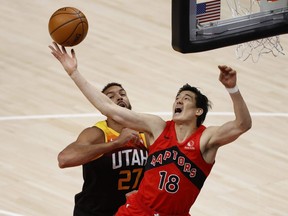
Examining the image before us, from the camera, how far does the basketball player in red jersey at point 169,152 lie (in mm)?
7582

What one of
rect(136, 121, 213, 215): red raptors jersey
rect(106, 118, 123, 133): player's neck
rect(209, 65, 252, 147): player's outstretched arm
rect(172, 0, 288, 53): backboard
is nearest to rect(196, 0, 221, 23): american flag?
rect(172, 0, 288, 53): backboard

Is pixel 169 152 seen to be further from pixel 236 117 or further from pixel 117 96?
pixel 117 96

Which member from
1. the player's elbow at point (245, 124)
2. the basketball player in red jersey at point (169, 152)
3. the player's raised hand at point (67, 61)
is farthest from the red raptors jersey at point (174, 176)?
the player's raised hand at point (67, 61)

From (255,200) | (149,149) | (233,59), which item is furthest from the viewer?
(233,59)

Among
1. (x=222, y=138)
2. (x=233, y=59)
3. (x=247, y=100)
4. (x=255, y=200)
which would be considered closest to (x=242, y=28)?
(x=222, y=138)

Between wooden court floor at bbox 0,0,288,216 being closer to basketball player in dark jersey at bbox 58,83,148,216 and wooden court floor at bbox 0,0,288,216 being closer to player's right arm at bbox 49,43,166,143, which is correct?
basketball player in dark jersey at bbox 58,83,148,216

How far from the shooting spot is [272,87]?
501 inches

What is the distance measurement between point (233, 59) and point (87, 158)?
5.69 m

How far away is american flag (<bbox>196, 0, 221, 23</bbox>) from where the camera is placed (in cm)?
732

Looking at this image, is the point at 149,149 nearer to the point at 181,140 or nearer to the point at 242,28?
the point at 181,140

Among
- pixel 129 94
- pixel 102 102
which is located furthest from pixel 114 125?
pixel 129 94

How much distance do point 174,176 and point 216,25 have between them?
42.3 inches

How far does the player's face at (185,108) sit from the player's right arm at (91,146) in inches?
13.8

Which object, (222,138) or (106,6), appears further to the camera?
(106,6)
